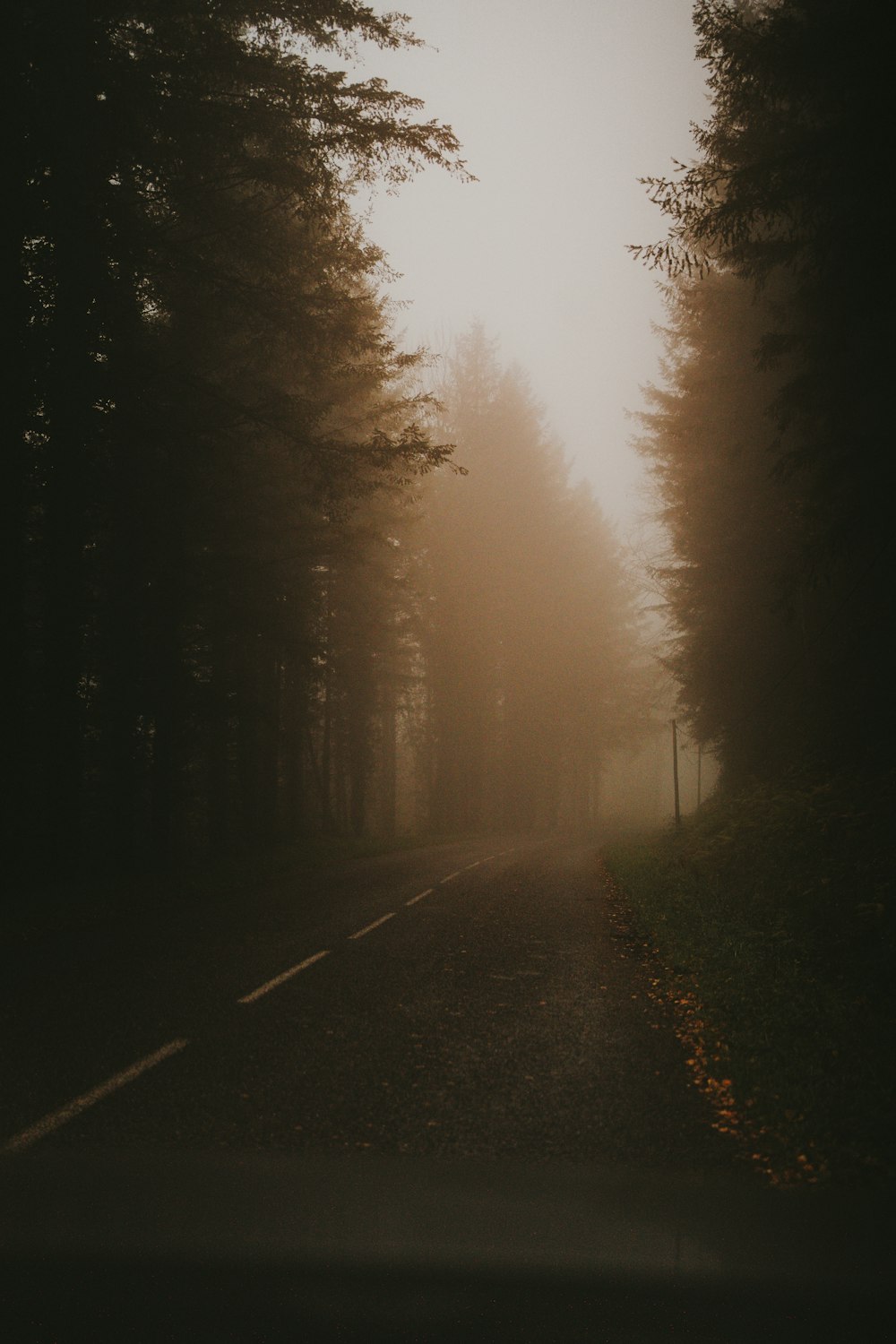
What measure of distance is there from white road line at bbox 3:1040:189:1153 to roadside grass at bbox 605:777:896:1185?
11.4 feet

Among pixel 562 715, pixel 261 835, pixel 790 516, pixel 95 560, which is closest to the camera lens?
pixel 790 516

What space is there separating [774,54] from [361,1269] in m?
12.6

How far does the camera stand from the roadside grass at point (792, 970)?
462 cm

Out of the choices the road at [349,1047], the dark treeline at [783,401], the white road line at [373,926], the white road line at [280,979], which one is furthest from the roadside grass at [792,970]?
the white road line at [280,979]

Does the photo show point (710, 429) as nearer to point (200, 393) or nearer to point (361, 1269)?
point (200, 393)

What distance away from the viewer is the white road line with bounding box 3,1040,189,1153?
4344mm


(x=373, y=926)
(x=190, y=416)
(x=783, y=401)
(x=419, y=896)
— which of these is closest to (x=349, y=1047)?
(x=373, y=926)

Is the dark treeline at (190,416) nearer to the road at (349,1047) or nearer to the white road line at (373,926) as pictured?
the white road line at (373,926)

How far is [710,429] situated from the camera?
60.4ft

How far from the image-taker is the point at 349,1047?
19.8 ft

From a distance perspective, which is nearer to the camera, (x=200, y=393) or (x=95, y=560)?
(x=200, y=393)

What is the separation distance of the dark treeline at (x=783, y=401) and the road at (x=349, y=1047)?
654 centimetres

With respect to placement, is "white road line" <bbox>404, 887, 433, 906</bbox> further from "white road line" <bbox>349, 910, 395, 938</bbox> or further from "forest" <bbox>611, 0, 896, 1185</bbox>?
"forest" <bbox>611, 0, 896, 1185</bbox>

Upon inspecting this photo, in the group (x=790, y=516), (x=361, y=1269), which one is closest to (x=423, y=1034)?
(x=361, y=1269)
